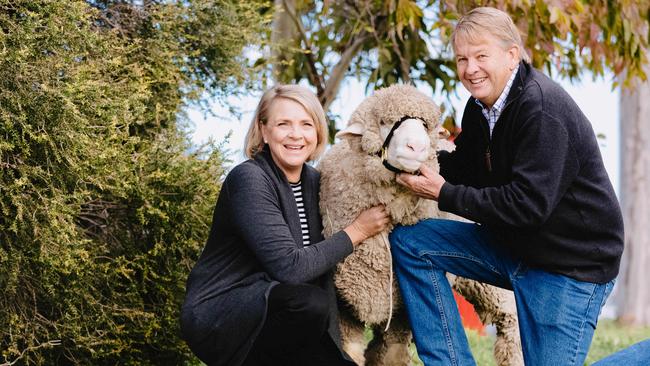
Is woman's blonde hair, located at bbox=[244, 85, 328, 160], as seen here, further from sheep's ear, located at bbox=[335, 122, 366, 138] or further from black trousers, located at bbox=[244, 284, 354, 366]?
black trousers, located at bbox=[244, 284, 354, 366]

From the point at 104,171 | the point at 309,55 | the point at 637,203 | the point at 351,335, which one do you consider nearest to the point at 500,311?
the point at 351,335

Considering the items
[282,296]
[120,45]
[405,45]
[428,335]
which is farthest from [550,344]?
[405,45]

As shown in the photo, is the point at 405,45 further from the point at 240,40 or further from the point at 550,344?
the point at 550,344

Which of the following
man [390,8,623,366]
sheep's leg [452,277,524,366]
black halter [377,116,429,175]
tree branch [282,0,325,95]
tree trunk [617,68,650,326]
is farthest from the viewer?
tree trunk [617,68,650,326]

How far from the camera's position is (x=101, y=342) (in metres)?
3.64

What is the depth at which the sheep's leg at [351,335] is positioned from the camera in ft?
10.9

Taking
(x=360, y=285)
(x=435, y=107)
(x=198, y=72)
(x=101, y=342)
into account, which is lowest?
(x=101, y=342)

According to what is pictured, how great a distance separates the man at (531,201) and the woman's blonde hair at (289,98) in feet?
1.49

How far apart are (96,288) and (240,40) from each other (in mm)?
1614

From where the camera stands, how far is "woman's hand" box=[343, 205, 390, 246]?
123 inches

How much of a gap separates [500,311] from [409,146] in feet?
3.45

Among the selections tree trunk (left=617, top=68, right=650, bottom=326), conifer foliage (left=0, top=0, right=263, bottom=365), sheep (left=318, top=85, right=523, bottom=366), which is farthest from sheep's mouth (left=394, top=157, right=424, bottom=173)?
tree trunk (left=617, top=68, right=650, bottom=326)

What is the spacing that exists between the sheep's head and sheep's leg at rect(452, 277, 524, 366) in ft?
2.42

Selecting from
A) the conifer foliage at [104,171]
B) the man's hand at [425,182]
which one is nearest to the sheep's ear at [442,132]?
the man's hand at [425,182]
